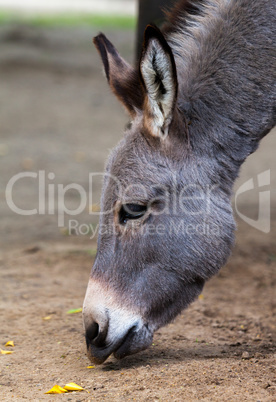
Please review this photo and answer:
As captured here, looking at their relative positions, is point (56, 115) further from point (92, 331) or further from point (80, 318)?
point (92, 331)

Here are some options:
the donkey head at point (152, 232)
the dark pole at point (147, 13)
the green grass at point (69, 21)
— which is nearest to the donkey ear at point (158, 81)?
the donkey head at point (152, 232)

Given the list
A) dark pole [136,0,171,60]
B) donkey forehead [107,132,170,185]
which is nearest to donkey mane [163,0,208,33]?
donkey forehead [107,132,170,185]

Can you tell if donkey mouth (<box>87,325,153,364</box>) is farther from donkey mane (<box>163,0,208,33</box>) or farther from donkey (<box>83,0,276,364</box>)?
donkey mane (<box>163,0,208,33</box>)

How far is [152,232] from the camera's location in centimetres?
338

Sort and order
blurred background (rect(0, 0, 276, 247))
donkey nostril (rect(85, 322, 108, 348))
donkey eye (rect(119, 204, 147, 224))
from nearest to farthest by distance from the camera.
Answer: donkey nostril (rect(85, 322, 108, 348))
donkey eye (rect(119, 204, 147, 224))
blurred background (rect(0, 0, 276, 247))

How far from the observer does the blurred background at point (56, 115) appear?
761cm

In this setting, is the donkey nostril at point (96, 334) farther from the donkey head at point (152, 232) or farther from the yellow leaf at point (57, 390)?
the yellow leaf at point (57, 390)

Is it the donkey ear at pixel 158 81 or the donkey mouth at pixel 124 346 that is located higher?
the donkey ear at pixel 158 81

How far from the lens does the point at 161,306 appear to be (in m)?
3.43

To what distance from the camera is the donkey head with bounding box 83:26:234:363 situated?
3.31 metres

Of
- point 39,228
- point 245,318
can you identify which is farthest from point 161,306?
point 39,228

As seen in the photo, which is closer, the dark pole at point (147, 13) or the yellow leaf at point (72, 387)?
the yellow leaf at point (72, 387)

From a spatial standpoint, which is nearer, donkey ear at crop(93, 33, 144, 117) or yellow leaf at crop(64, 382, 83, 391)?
yellow leaf at crop(64, 382, 83, 391)

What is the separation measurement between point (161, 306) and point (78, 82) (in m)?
14.0
